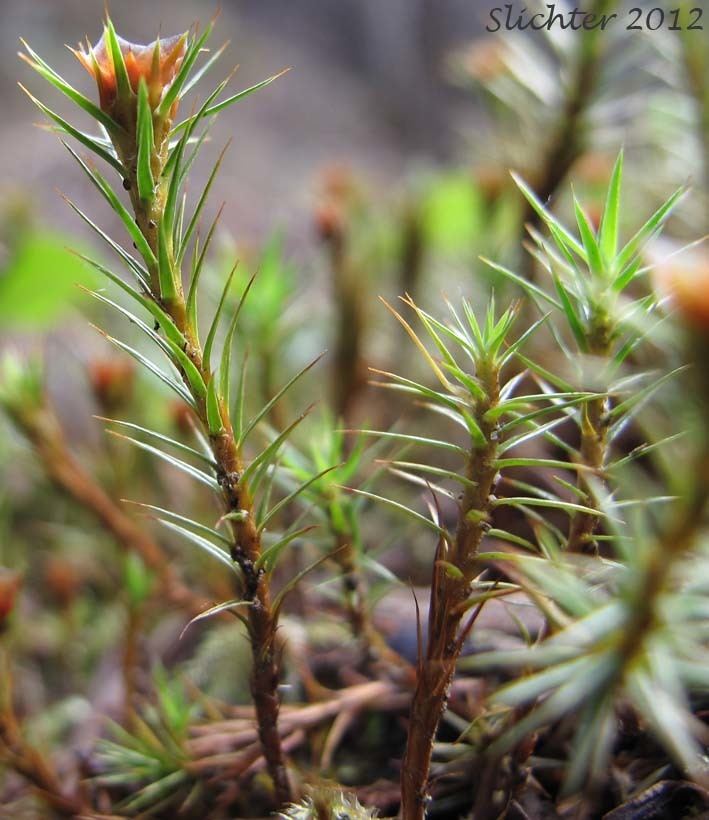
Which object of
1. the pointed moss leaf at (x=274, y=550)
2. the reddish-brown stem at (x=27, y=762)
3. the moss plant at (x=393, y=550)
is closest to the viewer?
the moss plant at (x=393, y=550)

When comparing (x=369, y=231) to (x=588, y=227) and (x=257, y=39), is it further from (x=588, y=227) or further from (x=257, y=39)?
(x=257, y=39)

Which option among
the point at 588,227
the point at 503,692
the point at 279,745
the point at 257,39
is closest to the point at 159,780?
the point at 279,745

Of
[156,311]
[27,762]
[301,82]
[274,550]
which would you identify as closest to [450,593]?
[274,550]

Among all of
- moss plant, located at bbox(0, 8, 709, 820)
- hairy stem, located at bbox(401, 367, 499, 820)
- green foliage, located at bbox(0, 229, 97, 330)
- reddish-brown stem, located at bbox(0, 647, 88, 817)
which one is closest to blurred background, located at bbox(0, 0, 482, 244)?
green foliage, located at bbox(0, 229, 97, 330)

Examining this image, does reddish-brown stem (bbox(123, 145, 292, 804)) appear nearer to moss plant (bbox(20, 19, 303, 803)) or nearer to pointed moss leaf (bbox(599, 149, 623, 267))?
moss plant (bbox(20, 19, 303, 803))

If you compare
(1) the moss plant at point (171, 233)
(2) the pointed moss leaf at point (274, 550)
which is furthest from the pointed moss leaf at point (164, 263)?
(2) the pointed moss leaf at point (274, 550)

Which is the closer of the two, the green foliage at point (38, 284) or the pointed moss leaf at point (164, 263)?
the pointed moss leaf at point (164, 263)

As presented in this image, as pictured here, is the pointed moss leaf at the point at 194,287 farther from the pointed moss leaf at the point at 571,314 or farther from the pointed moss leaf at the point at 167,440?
the pointed moss leaf at the point at 571,314
